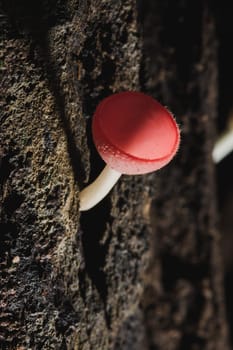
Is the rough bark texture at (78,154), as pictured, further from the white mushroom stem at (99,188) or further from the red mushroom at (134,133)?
the red mushroom at (134,133)

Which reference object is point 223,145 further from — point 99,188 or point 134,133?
point 134,133

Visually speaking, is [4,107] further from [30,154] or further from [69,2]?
[69,2]

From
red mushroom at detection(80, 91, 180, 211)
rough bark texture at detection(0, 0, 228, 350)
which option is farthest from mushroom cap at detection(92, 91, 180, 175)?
rough bark texture at detection(0, 0, 228, 350)

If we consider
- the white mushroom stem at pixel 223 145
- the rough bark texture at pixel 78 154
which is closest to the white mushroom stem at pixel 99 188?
the rough bark texture at pixel 78 154

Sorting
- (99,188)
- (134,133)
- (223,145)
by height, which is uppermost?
(134,133)

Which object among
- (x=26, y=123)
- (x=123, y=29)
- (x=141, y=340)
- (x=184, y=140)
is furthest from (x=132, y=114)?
(x=141, y=340)

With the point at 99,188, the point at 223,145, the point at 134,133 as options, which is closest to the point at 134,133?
the point at 134,133

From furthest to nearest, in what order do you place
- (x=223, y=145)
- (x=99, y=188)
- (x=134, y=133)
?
(x=223, y=145) < (x=99, y=188) < (x=134, y=133)
